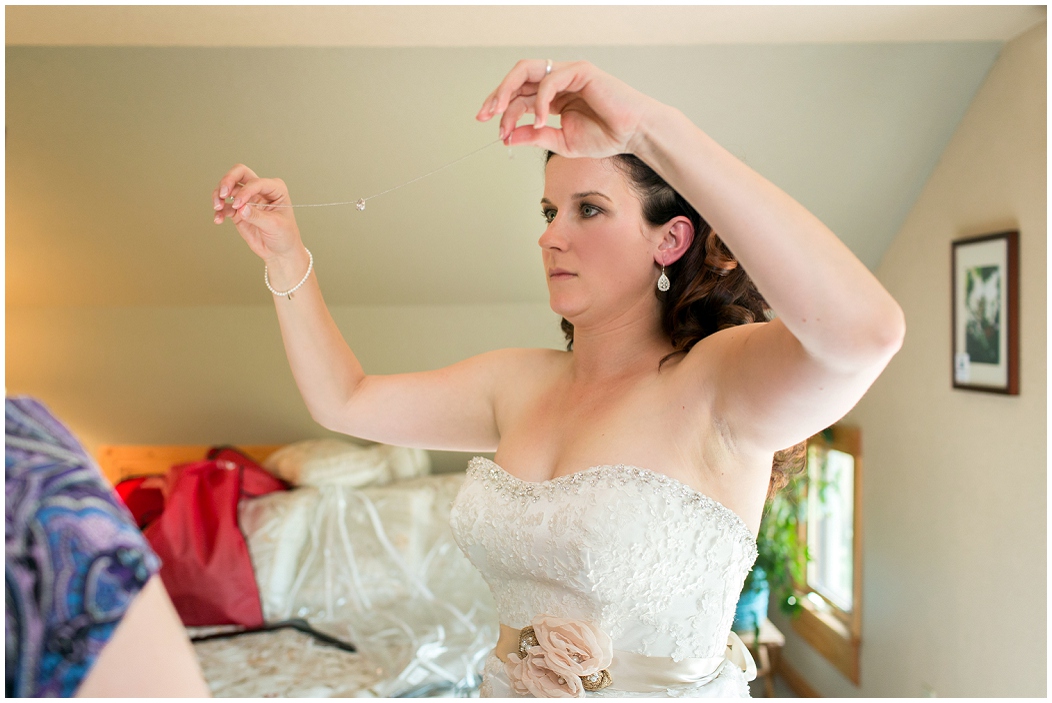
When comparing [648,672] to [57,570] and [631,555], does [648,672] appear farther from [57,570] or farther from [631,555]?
[57,570]

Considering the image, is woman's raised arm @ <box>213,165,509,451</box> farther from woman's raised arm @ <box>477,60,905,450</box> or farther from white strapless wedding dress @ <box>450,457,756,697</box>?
woman's raised arm @ <box>477,60,905,450</box>

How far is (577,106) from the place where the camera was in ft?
2.93

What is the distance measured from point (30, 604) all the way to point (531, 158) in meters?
2.56

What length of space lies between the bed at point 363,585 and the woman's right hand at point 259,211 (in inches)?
63.7

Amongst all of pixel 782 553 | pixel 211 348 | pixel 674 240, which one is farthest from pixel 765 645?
pixel 211 348

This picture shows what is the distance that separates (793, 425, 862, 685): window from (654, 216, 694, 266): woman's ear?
7.15ft

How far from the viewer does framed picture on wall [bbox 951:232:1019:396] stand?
2.28m

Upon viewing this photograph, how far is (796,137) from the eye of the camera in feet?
8.96

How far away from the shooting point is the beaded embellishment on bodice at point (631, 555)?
1.10 metres

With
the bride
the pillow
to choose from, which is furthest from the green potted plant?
the bride

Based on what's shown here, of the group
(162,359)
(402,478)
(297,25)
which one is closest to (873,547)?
(402,478)

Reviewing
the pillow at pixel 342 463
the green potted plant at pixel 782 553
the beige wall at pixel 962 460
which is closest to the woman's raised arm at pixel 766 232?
the beige wall at pixel 962 460

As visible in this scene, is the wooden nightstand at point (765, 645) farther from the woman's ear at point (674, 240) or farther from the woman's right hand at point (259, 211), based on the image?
the woman's right hand at point (259, 211)

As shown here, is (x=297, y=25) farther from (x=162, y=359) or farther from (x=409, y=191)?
(x=162, y=359)
